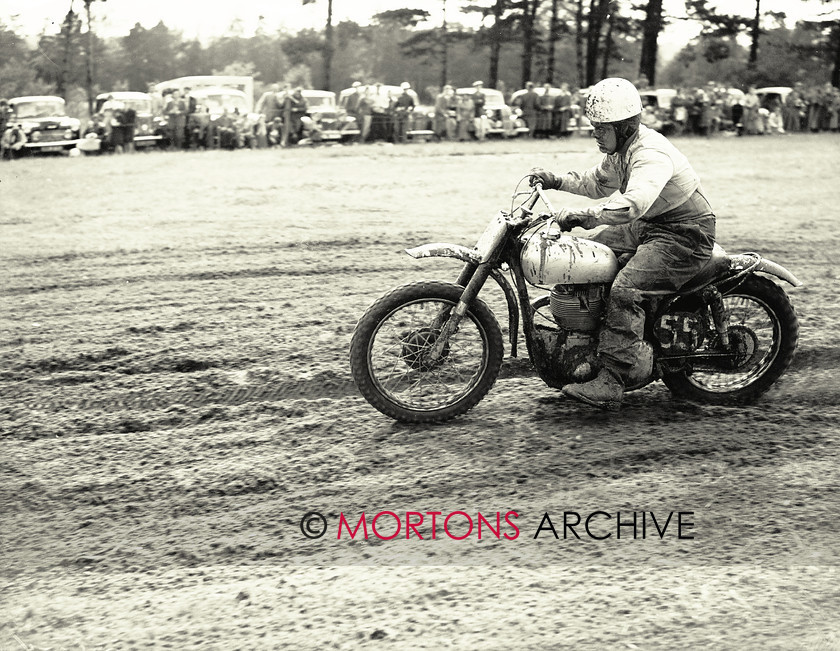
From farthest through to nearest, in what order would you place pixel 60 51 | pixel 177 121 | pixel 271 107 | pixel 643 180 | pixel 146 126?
pixel 60 51 → pixel 271 107 → pixel 146 126 → pixel 177 121 → pixel 643 180

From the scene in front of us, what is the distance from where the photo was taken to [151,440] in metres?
5.13

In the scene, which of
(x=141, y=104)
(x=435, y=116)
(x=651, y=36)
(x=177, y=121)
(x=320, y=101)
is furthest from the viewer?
(x=651, y=36)

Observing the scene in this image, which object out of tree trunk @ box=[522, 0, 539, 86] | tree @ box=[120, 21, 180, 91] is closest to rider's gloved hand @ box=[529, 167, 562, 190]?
tree trunk @ box=[522, 0, 539, 86]

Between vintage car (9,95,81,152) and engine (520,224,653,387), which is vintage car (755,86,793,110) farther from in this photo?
engine (520,224,653,387)

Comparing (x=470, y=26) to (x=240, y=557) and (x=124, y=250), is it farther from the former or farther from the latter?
(x=240, y=557)

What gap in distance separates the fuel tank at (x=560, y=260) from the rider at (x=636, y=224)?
8 cm

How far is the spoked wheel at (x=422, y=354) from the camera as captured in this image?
16.8ft

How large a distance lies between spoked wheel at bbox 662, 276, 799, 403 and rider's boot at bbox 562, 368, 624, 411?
1.39ft

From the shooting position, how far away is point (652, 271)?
A: 5172mm

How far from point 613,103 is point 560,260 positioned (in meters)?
0.82

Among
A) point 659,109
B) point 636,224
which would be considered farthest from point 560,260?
point 659,109

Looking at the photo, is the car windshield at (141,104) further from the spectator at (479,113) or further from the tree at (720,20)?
the tree at (720,20)

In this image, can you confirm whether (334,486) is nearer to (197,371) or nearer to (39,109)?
(197,371)

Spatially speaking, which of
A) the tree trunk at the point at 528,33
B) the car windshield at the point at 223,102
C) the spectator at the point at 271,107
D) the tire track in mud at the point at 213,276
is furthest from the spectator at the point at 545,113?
the tire track in mud at the point at 213,276
